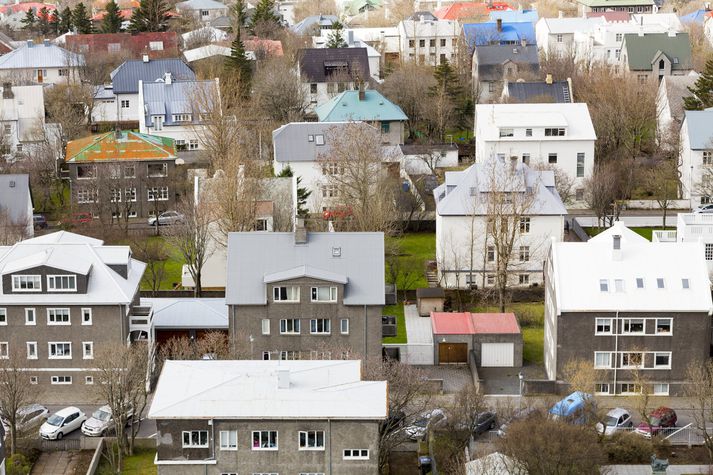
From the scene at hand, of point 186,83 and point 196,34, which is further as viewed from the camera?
point 196,34

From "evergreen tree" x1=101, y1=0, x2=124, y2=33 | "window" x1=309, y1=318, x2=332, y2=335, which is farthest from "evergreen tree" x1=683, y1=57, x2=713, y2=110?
"evergreen tree" x1=101, y1=0, x2=124, y2=33

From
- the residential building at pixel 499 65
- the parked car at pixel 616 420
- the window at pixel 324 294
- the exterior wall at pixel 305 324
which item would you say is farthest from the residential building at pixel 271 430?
the residential building at pixel 499 65

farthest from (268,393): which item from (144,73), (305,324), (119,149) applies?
(144,73)

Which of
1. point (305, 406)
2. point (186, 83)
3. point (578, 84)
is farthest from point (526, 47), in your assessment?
point (305, 406)

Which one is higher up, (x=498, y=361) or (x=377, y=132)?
(x=377, y=132)

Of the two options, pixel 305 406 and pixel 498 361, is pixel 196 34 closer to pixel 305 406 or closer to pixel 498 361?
pixel 498 361

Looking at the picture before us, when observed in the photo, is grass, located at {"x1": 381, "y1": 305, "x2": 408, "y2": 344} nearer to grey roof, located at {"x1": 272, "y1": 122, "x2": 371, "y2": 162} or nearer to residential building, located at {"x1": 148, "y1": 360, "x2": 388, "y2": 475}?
residential building, located at {"x1": 148, "y1": 360, "x2": 388, "y2": 475}
